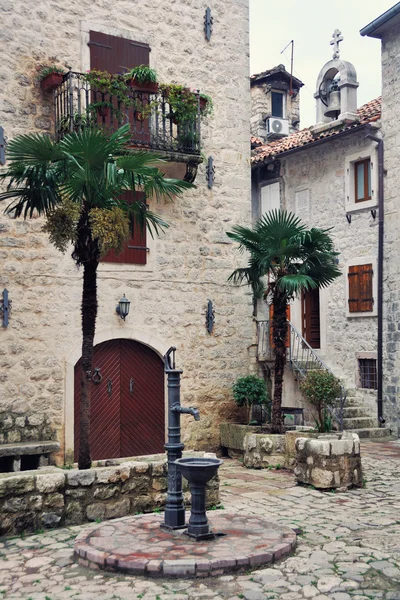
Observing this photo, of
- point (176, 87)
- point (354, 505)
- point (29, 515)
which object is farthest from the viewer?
point (176, 87)

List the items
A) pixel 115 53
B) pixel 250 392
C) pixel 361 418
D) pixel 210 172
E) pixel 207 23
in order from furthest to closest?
1. pixel 361 418
2. pixel 207 23
3. pixel 210 172
4. pixel 250 392
5. pixel 115 53

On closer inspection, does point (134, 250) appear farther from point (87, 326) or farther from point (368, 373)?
point (368, 373)

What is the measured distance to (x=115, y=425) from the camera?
37.8 feet

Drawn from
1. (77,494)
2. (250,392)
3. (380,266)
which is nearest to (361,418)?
(380,266)

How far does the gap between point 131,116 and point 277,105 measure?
43.9 ft

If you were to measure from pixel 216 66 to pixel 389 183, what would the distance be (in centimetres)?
467

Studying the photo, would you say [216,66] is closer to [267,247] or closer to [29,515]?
[267,247]

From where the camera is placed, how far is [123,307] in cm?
1156

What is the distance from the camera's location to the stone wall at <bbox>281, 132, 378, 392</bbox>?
1584cm

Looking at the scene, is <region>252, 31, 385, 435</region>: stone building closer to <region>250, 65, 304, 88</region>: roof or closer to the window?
the window

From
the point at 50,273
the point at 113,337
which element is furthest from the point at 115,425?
the point at 50,273

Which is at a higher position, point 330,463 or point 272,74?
point 272,74

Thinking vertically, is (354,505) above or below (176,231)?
below

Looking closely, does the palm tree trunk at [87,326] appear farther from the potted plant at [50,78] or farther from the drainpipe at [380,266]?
the drainpipe at [380,266]
